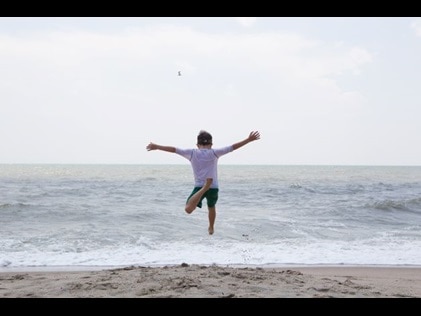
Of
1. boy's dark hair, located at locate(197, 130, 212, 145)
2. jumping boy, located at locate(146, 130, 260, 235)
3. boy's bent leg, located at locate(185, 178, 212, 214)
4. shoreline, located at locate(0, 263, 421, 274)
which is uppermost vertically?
A: boy's dark hair, located at locate(197, 130, 212, 145)

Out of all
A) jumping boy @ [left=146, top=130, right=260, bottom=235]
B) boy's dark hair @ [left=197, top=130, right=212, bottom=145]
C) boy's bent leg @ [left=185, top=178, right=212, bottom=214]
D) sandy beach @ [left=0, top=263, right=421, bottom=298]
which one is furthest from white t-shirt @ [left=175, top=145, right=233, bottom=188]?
sandy beach @ [left=0, top=263, right=421, bottom=298]

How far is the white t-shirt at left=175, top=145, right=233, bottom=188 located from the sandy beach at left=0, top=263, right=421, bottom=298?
1630mm

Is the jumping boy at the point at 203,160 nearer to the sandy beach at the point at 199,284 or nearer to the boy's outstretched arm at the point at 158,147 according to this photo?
the boy's outstretched arm at the point at 158,147

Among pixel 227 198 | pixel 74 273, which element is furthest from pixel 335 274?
pixel 227 198

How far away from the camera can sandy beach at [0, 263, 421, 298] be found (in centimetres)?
688

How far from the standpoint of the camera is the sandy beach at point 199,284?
688 centimetres

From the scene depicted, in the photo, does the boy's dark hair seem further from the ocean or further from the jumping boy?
the ocean

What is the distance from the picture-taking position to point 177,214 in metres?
18.0

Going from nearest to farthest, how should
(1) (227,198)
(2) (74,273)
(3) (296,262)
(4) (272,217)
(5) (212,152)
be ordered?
(5) (212,152), (2) (74,273), (3) (296,262), (4) (272,217), (1) (227,198)

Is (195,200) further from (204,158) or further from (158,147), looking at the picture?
(158,147)

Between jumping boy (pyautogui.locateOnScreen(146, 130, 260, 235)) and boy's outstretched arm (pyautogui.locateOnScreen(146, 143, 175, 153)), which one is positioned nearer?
boy's outstretched arm (pyautogui.locateOnScreen(146, 143, 175, 153))

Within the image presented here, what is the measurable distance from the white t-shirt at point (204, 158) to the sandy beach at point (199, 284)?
64.2 inches
